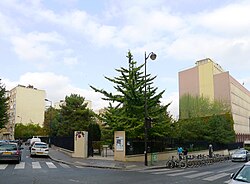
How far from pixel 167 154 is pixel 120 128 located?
5.61 metres

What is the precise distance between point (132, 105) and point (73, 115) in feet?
107

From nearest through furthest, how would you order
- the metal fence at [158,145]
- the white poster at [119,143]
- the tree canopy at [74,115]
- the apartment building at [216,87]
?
the white poster at [119,143]
the metal fence at [158,145]
the tree canopy at [74,115]
the apartment building at [216,87]

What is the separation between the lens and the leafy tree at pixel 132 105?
95.7 ft

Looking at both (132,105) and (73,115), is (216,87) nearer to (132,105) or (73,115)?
(73,115)

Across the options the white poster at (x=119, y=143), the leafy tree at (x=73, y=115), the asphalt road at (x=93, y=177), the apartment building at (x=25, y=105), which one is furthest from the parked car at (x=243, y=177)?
the apartment building at (x=25, y=105)

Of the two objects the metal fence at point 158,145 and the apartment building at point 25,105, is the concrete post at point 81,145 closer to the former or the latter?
the metal fence at point 158,145

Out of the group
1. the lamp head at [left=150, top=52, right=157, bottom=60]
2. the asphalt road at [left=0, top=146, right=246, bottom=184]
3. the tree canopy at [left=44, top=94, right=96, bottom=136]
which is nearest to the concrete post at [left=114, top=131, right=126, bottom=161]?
the lamp head at [left=150, top=52, right=157, bottom=60]

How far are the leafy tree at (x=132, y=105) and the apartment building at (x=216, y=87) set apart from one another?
54.8 meters

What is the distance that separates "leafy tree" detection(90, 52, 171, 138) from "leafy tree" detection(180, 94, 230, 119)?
156 feet

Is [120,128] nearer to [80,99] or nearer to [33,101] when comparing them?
[80,99]

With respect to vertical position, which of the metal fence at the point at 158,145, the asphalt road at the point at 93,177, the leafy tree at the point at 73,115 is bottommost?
the asphalt road at the point at 93,177

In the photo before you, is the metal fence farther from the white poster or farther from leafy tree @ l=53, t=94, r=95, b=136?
leafy tree @ l=53, t=94, r=95, b=136

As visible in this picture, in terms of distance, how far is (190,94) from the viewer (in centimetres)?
8794

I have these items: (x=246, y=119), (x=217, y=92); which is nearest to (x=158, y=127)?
(x=217, y=92)
